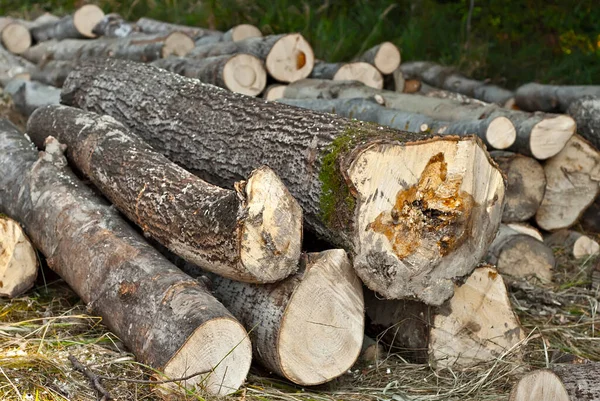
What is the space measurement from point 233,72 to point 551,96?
2.35 meters

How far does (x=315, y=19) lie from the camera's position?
29.6 ft

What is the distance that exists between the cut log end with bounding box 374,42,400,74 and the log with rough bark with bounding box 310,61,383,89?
110mm

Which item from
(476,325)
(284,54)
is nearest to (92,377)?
(476,325)

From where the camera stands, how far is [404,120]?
5004 mm

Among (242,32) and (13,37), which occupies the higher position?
(242,32)

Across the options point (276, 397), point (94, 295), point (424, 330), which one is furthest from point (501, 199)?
point (94, 295)

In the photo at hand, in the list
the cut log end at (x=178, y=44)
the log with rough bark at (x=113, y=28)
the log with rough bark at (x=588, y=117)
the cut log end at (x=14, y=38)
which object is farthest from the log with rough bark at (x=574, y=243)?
the cut log end at (x=14, y=38)

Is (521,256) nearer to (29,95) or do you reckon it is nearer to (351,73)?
(351,73)

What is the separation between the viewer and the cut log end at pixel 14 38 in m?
8.30

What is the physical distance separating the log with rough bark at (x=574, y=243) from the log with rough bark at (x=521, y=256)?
449mm

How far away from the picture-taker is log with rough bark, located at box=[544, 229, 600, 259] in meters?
4.86

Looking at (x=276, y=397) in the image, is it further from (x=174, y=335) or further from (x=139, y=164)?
(x=139, y=164)

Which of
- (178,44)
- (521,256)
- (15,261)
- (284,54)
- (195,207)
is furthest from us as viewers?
(178,44)

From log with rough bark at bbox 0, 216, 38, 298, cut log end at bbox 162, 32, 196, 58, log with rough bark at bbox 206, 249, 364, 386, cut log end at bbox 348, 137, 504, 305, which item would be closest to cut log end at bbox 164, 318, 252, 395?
log with rough bark at bbox 206, 249, 364, 386
